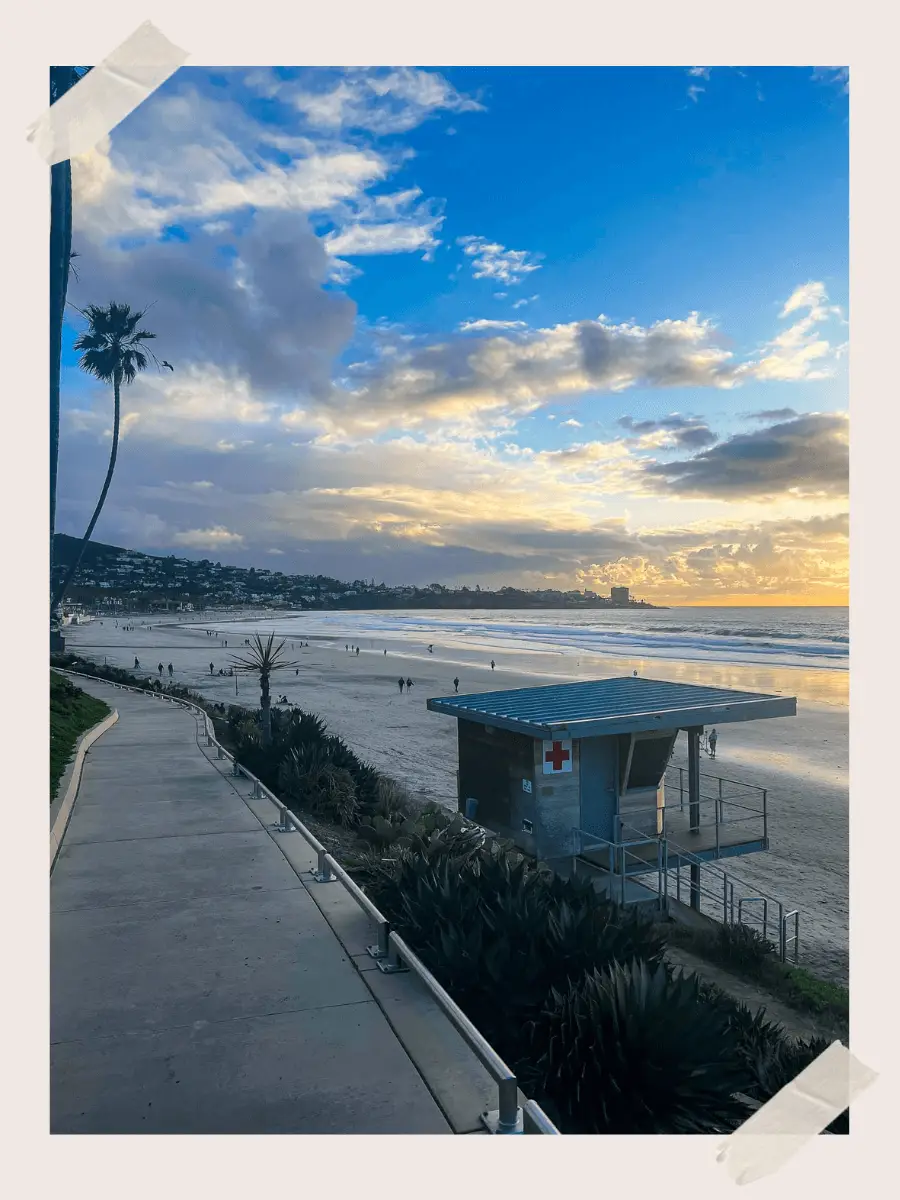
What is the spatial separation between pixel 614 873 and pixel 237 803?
16.2 feet

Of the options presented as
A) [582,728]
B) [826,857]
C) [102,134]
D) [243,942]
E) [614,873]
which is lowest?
[826,857]

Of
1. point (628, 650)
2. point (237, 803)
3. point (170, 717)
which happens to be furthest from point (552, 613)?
point (237, 803)

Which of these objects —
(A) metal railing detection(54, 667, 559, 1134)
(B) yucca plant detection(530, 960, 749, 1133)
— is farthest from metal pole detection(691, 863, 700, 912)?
(B) yucca plant detection(530, 960, 749, 1133)

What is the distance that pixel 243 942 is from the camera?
540 cm

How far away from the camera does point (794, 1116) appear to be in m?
3.00

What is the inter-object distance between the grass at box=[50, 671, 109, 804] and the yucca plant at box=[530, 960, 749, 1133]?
6.58 meters

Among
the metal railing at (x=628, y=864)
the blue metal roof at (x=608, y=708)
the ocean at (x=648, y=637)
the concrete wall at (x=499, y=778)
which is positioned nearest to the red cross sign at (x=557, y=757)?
the concrete wall at (x=499, y=778)

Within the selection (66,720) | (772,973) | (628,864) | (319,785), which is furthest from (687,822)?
(66,720)

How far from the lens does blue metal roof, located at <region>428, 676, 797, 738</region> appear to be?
812 centimetres

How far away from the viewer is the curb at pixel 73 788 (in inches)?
288

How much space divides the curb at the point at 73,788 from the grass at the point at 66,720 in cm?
12

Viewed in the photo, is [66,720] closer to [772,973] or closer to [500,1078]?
[772,973]

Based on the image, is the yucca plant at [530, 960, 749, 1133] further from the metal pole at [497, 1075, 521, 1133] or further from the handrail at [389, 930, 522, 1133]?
the metal pole at [497, 1075, 521, 1133]

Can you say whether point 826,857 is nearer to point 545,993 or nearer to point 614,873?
point 614,873
